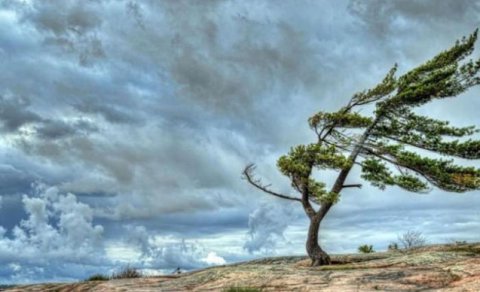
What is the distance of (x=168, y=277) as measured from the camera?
25.6m

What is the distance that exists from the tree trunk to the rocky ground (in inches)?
170

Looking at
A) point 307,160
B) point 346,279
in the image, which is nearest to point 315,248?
point 307,160

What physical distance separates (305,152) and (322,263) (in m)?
5.67

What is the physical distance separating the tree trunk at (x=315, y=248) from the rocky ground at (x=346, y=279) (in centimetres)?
431

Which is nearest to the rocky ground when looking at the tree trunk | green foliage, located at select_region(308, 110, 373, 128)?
the tree trunk

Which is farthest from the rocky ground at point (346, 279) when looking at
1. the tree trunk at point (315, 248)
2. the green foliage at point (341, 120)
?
the green foliage at point (341, 120)

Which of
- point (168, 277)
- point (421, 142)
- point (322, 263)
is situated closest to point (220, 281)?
point (168, 277)

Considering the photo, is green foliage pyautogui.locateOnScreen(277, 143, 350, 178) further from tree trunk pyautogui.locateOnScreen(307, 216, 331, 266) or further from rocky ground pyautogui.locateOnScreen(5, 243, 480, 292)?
rocky ground pyautogui.locateOnScreen(5, 243, 480, 292)

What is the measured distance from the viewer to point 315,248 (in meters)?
29.3

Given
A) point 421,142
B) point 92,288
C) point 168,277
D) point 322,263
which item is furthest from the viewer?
point 421,142

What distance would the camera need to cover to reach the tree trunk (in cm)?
2888

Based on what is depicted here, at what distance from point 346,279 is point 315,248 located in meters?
9.38

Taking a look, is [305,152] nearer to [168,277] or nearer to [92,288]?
[168,277]

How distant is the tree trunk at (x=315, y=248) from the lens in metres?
28.9
